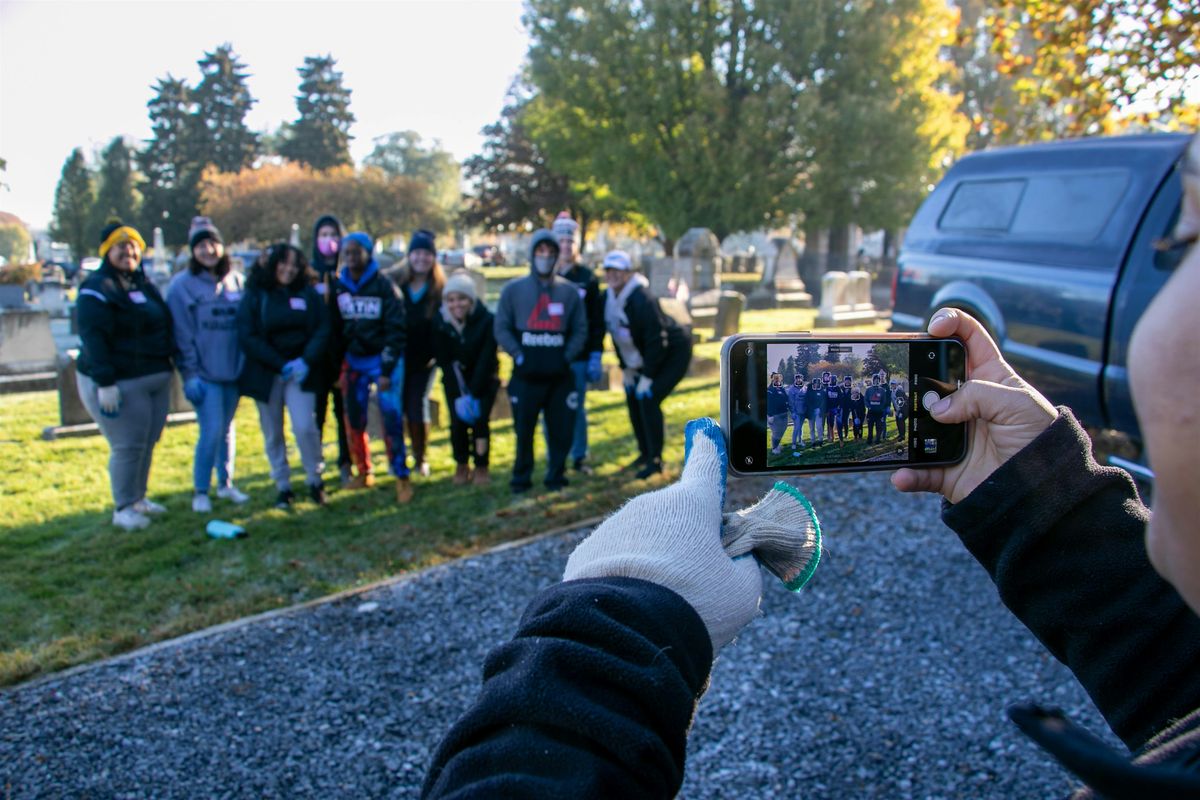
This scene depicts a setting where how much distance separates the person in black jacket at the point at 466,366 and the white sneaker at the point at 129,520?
2.38m

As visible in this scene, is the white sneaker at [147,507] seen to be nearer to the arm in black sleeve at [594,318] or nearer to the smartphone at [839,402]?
the arm in black sleeve at [594,318]

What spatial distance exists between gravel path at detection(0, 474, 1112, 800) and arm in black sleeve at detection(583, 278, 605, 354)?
300cm

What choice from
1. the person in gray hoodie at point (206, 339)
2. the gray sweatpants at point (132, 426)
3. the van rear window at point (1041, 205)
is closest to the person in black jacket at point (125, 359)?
the gray sweatpants at point (132, 426)

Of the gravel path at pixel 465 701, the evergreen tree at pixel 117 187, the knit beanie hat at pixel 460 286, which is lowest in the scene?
the gravel path at pixel 465 701

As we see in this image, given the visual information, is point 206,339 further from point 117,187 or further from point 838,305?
point 117,187

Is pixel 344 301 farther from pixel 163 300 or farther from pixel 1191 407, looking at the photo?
pixel 1191 407

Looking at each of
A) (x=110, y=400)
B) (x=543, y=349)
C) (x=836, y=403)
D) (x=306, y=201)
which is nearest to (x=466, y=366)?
(x=543, y=349)

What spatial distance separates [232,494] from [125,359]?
1.37m

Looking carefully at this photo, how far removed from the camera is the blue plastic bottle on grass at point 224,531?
564cm

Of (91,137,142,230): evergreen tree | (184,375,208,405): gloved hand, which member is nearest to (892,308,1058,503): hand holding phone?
(184,375,208,405): gloved hand

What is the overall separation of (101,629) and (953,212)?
7.56 meters

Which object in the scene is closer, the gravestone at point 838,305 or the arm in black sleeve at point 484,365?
the arm in black sleeve at point 484,365

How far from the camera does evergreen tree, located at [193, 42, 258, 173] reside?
53000 millimetres

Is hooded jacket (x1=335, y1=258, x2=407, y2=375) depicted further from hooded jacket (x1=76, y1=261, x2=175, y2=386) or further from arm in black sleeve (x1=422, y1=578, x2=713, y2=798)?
arm in black sleeve (x1=422, y1=578, x2=713, y2=798)
